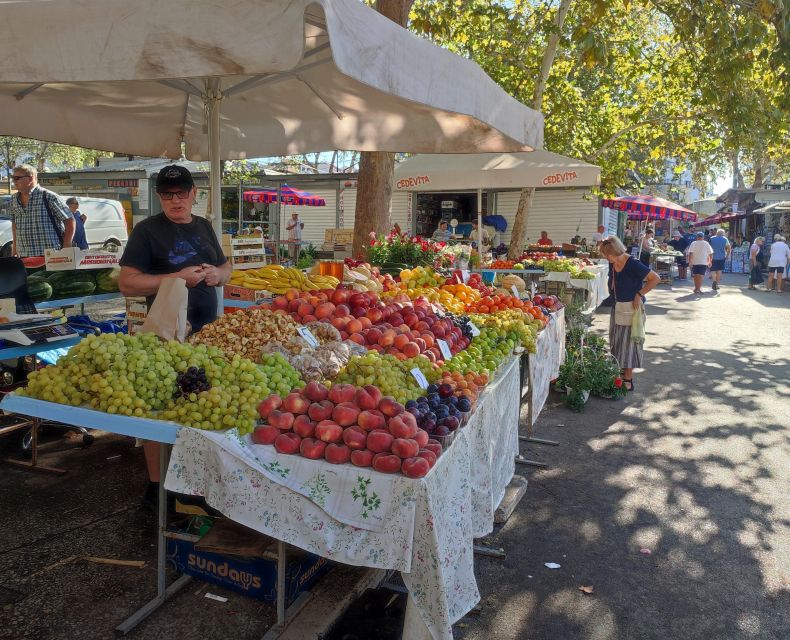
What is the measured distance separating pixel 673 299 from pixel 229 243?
49.3ft

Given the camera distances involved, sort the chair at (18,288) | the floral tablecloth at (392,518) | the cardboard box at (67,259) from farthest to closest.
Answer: the cardboard box at (67,259) → the chair at (18,288) → the floral tablecloth at (392,518)

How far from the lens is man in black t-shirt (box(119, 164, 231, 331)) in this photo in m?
3.71

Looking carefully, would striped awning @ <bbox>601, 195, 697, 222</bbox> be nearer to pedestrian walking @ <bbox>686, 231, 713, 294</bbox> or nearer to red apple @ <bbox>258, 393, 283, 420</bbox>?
A: pedestrian walking @ <bbox>686, 231, 713, 294</bbox>

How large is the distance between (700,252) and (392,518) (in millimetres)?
19126

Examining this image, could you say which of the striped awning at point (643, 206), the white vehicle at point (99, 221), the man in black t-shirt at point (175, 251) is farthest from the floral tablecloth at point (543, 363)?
the striped awning at point (643, 206)

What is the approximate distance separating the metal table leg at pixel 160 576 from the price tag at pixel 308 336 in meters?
0.91

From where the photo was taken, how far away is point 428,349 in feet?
12.4

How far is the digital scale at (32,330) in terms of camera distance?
407 cm

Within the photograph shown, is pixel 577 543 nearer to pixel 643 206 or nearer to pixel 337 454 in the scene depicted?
pixel 337 454

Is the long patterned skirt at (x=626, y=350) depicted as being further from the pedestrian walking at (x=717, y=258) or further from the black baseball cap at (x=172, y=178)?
the pedestrian walking at (x=717, y=258)

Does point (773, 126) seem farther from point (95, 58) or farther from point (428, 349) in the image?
point (95, 58)

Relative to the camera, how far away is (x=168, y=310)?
3275mm

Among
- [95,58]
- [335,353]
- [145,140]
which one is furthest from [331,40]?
[145,140]

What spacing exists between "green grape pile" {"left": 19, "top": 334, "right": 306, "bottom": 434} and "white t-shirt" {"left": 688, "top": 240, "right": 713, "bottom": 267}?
61.0 ft
